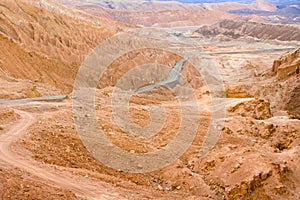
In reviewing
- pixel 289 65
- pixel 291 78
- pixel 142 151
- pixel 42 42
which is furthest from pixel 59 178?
pixel 42 42

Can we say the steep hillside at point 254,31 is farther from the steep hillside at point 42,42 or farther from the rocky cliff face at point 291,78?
the rocky cliff face at point 291,78

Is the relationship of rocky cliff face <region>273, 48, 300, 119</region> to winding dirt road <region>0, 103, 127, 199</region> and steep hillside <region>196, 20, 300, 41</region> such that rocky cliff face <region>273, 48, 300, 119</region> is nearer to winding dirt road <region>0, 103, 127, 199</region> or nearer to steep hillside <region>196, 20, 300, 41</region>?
winding dirt road <region>0, 103, 127, 199</region>

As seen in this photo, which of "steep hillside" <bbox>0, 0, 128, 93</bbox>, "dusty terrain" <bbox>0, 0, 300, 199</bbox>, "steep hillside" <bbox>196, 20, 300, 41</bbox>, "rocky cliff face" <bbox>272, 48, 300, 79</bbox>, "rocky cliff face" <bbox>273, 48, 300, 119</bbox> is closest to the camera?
"dusty terrain" <bbox>0, 0, 300, 199</bbox>

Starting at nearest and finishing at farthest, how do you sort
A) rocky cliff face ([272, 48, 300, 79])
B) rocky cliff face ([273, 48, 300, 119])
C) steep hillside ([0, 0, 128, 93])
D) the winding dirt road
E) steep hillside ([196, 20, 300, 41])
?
the winding dirt road
rocky cliff face ([273, 48, 300, 119])
steep hillside ([0, 0, 128, 93])
rocky cliff face ([272, 48, 300, 79])
steep hillside ([196, 20, 300, 41])

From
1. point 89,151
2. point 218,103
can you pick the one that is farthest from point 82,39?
point 89,151

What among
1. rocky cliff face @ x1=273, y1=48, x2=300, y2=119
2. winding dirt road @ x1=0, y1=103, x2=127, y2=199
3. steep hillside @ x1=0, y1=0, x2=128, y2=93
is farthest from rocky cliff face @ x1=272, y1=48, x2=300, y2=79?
winding dirt road @ x1=0, y1=103, x2=127, y2=199

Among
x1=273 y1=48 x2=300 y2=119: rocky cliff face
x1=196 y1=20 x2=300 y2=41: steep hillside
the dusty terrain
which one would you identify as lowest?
x1=196 y1=20 x2=300 y2=41: steep hillside

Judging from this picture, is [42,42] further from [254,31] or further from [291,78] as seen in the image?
[254,31]

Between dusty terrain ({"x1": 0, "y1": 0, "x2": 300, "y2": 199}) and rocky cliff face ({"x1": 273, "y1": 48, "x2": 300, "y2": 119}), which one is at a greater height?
dusty terrain ({"x1": 0, "y1": 0, "x2": 300, "y2": 199})
